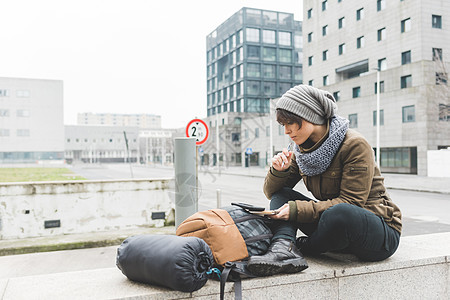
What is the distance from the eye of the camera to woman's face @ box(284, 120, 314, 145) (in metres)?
2.38

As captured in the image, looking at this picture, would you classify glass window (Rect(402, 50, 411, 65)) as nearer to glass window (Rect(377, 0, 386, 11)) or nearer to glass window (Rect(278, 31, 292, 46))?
glass window (Rect(377, 0, 386, 11))

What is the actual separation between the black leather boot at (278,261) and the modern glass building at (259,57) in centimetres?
6756

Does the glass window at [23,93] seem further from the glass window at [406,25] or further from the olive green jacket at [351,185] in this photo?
the olive green jacket at [351,185]

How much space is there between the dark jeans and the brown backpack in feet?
0.96

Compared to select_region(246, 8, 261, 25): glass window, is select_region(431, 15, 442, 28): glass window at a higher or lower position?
lower

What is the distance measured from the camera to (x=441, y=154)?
27031 mm

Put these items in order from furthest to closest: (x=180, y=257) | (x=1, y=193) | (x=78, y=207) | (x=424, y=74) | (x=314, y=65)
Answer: (x=314, y=65)
(x=424, y=74)
(x=78, y=207)
(x=1, y=193)
(x=180, y=257)

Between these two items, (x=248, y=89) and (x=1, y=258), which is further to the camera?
(x=248, y=89)

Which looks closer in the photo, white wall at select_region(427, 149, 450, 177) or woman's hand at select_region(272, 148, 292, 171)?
woman's hand at select_region(272, 148, 292, 171)

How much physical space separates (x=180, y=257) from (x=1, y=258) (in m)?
5.35

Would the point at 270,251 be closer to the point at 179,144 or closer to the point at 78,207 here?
the point at 179,144

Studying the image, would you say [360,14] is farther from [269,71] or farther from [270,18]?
[270,18]

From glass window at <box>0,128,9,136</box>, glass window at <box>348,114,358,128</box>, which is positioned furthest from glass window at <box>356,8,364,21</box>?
glass window at <box>0,128,9,136</box>

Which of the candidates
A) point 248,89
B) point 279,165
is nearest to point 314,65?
point 248,89
